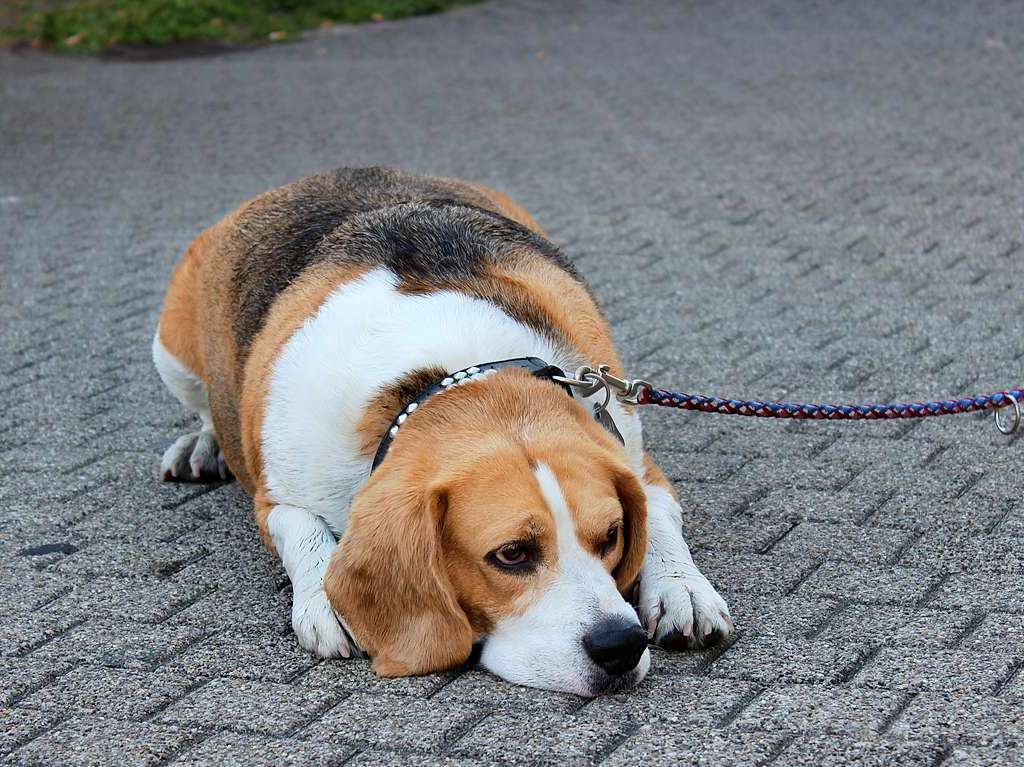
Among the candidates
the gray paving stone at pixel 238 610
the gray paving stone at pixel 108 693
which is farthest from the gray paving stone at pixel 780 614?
the gray paving stone at pixel 108 693

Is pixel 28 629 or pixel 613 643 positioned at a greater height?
pixel 613 643

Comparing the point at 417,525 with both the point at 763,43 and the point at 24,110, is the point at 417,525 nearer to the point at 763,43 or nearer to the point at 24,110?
the point at 24,110

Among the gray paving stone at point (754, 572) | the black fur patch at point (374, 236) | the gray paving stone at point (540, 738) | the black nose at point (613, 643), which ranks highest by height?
the black fur patch at point (374, 236)

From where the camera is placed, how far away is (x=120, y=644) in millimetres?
3773

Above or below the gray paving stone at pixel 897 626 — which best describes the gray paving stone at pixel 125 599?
below

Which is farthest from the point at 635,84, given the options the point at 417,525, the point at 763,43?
the point at 417,525

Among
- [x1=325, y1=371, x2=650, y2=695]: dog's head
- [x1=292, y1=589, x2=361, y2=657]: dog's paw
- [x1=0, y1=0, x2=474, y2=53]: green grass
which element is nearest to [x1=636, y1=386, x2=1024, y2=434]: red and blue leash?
[x1=325, y1=371, x2=650, y2=695]: dog's head

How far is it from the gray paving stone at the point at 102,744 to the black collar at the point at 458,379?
83 centimetres

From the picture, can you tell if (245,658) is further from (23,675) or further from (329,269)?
(329,269)

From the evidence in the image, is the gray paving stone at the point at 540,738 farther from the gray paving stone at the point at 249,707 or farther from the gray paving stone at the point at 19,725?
the gray paving stone at the point at 19,725

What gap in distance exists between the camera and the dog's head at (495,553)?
322 centimetres

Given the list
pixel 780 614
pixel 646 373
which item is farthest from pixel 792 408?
pixel 646 373

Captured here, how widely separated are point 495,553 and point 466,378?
513 millimetres

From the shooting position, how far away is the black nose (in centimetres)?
318
